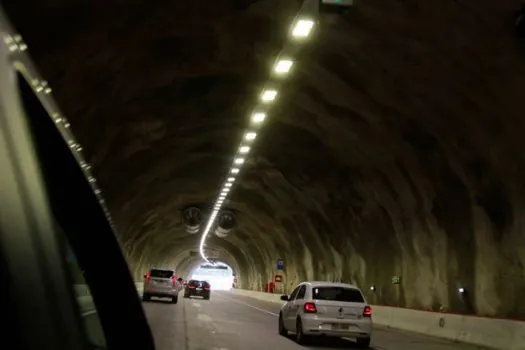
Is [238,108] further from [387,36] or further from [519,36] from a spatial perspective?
[519,36]

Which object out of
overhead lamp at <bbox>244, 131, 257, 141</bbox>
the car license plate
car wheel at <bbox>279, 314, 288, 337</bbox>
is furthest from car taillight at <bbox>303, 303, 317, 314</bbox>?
overhead lamp at <bbox>244, 131, 257, 141</bbox>

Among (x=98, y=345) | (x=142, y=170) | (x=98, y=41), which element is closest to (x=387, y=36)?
(x=98, y=41)

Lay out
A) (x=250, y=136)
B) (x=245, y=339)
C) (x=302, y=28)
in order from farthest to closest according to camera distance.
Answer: (x=250, y=136) < (x=245, y=339) < (x=302, y=28)

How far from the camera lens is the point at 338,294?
63.3 ft

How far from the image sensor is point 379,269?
108 ft

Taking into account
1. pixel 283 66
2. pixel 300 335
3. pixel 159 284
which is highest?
pixel 283 66

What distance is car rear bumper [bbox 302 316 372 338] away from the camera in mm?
18234

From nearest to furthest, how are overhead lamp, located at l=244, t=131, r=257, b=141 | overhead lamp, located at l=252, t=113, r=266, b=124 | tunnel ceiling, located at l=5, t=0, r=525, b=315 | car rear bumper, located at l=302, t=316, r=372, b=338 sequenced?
tunnel ceiling, located at l=5, t=0, r=525, b=315
car rear bumper, located at l=302, t=316, r=372, b=338
overhead lamp, located at l=252, t=113, r=266, b=124
overhead lamp, located at l=244, t=131, r=257, b=141

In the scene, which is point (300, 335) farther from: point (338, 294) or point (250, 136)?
point (250, 136)

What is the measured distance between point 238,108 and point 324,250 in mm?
19415

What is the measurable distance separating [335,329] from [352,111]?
662 centimetres

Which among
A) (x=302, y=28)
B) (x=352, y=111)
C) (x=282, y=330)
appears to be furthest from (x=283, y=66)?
(x=282, y=330)

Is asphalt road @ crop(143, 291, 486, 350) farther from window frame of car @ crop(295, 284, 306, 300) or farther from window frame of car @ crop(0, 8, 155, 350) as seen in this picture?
window frame of car @ crop(0, 8, 155, 350)

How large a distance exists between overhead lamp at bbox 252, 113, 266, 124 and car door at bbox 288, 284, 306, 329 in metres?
6.12
